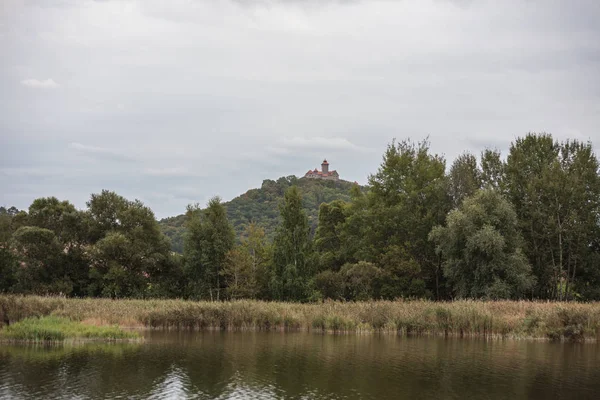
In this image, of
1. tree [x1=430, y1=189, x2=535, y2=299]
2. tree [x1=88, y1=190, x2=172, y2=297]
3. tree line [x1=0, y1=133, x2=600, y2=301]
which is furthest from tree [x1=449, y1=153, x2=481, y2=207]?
tree [x1=88, y1=190, x2=172, y2=297]

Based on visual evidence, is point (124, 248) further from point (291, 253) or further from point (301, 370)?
point (301, 370)

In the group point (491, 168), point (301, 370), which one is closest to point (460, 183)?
point (491, 168)

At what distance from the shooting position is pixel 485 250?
54.5 meters

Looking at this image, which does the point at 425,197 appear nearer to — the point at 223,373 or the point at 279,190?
the point at 223,373

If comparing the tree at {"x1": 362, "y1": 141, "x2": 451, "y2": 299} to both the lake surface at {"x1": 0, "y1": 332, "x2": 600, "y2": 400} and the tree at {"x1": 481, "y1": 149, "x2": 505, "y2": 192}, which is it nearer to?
the tree at {"x1": 481, "y1": 149, "x2": 505, "y2": 192}

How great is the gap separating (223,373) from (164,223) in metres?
98.4

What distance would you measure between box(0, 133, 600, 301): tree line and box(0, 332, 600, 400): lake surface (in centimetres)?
2102

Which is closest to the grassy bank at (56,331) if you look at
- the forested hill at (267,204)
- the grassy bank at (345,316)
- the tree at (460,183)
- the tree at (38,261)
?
the grassy bank at (345,316)

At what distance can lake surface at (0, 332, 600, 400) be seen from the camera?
75.7 feet

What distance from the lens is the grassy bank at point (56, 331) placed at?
3456 cm

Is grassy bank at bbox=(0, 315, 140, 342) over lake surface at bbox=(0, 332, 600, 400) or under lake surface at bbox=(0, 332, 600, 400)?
over

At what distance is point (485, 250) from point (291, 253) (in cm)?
1912

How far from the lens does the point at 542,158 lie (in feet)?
219

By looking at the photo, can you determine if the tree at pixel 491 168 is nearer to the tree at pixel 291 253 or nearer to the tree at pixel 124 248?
the tree at pixel 291 253
